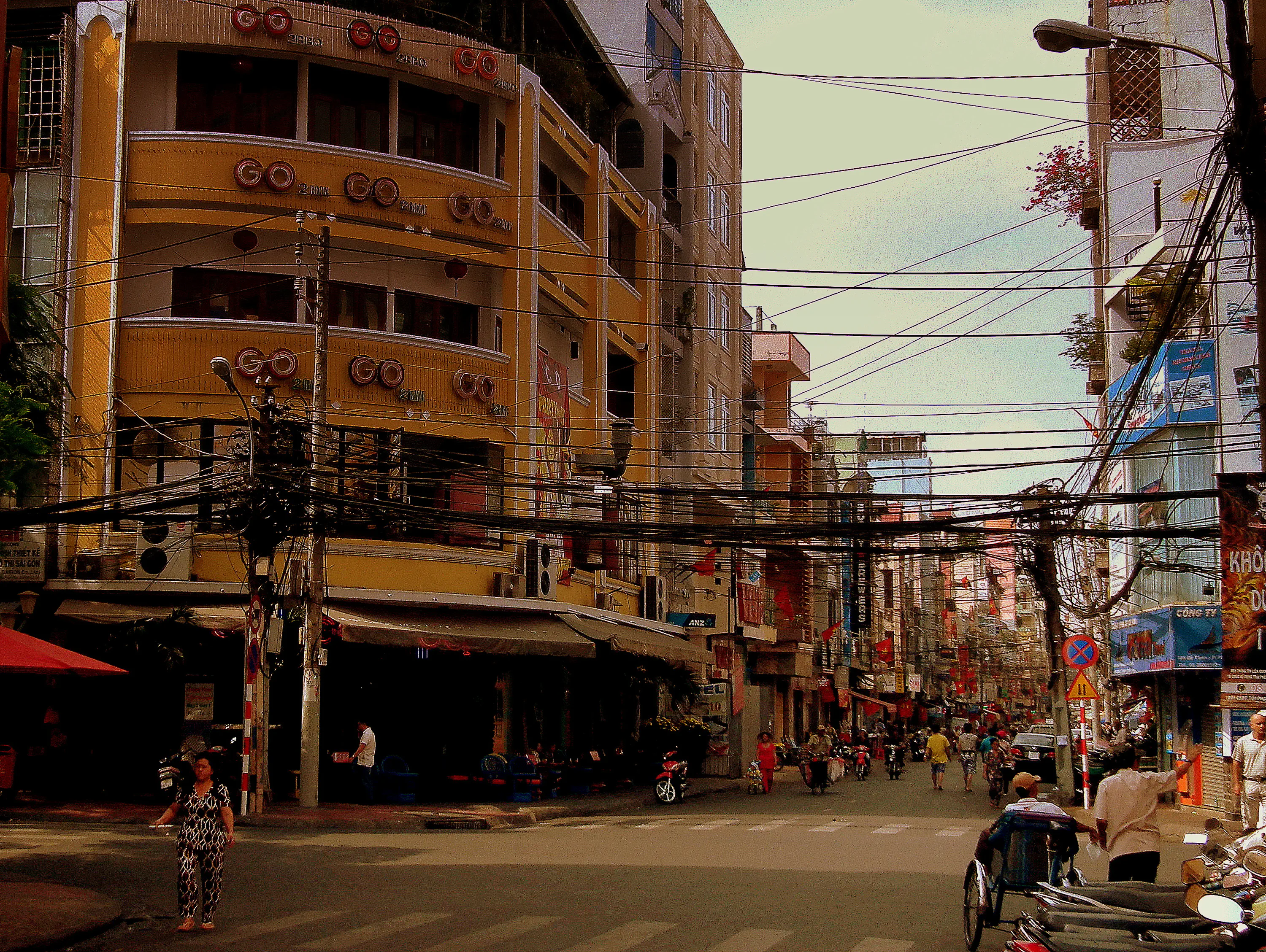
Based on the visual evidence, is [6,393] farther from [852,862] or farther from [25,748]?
[852,862]

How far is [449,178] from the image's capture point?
29.9m

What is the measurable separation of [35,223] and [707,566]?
66.0 feet

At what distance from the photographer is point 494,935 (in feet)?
39.3

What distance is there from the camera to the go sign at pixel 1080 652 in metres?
25.0

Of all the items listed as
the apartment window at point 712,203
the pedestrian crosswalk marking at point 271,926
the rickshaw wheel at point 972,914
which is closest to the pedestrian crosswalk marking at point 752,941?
the rickshaw wheel at point 972,914

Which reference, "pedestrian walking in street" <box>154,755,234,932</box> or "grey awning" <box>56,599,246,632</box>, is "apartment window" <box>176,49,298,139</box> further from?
"pedestrian walking in street" <box>154,755,234,932</box>

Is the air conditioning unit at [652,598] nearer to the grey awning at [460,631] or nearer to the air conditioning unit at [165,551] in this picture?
the grey awning at [460,631]

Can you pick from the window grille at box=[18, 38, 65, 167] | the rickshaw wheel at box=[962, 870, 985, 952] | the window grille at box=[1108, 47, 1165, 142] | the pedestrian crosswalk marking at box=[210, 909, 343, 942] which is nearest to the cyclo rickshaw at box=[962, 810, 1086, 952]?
the rickshaw wheel at box=[962, 870, 985, 952]

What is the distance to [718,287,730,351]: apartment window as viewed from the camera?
4891 centimetres

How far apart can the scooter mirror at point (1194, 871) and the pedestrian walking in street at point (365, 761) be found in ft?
64.3

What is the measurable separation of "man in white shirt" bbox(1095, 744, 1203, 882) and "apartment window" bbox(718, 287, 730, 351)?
37.5m

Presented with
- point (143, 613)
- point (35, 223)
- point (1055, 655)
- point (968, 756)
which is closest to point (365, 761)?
point (143, 613)

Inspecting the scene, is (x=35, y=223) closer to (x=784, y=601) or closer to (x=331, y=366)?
(x=331, y=366)

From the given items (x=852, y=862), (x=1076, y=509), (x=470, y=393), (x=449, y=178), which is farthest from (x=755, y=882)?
(x=449, y=178)
